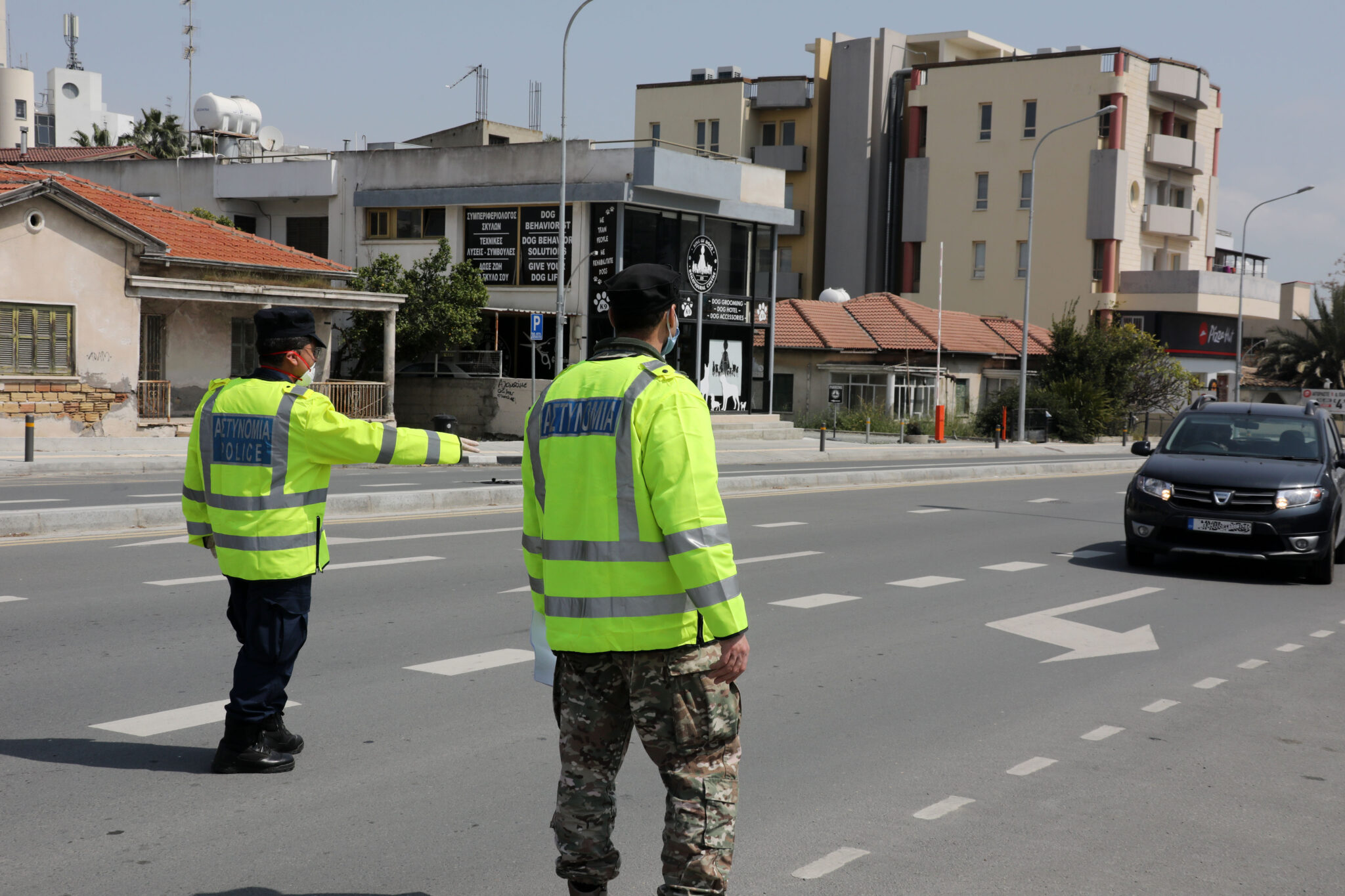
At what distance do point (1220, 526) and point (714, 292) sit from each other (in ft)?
88.7

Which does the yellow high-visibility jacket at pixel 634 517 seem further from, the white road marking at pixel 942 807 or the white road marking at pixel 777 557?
the white road marking at pixel 777 557

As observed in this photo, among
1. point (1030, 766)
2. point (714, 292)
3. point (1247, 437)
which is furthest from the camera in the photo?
point (714, 292)

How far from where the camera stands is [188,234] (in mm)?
29328

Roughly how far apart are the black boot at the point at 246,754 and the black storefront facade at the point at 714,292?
29244 millimetres

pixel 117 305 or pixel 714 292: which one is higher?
pixel 714 292

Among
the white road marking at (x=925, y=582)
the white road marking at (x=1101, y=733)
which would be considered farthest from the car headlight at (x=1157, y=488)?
the white road marking at (x=1101, y=733)

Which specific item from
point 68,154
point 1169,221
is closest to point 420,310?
point 68,154

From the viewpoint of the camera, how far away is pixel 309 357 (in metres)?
5.39

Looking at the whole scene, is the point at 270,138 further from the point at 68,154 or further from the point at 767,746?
the point at 767,746

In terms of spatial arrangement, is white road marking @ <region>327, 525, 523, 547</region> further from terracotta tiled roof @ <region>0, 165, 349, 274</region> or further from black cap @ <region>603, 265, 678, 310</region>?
terracotta tiled roof @ <region>0, 165, 349, 274</region>

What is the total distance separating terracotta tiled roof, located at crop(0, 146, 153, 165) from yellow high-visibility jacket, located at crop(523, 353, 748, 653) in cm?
4664

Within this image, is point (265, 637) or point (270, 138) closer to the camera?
point (265, 637)

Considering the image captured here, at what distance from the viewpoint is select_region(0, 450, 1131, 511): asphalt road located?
15.3m

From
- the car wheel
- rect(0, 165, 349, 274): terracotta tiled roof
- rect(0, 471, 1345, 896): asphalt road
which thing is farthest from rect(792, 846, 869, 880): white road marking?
rect(0, 165, 349, 274): terracotta tiled roof
